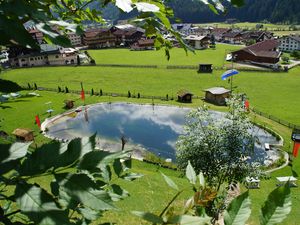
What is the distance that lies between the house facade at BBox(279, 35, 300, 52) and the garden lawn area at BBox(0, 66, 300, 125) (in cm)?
3150

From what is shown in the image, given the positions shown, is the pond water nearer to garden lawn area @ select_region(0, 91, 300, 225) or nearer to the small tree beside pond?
garden lawn area @ select_region(0, 91, 300, 225)

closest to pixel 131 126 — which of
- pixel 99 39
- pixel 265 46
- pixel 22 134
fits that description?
pixel 22 134

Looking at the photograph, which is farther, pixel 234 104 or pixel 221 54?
pixel 221 54

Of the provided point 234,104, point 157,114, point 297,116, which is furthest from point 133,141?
point 297,116

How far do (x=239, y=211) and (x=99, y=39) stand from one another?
349ft

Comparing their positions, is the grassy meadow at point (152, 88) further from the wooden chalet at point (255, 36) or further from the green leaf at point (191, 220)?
the wooden chalet at point (255, 36)

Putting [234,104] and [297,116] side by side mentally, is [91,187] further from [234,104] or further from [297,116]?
[297,116]

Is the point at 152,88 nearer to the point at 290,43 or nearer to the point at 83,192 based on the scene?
the point at 83,192

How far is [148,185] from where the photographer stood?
21469 mm

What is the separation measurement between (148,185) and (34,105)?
29.3m

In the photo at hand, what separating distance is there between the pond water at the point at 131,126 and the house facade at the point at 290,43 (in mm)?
67018

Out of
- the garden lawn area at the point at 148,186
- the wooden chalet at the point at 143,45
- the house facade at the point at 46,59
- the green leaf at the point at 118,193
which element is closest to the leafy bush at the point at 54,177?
the green leaf at the point at 118,193

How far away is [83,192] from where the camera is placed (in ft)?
3.90

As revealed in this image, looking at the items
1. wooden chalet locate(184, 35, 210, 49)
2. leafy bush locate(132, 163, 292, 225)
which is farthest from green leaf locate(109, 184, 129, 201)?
wooden chalet locate(184, 35, 210, 49)
